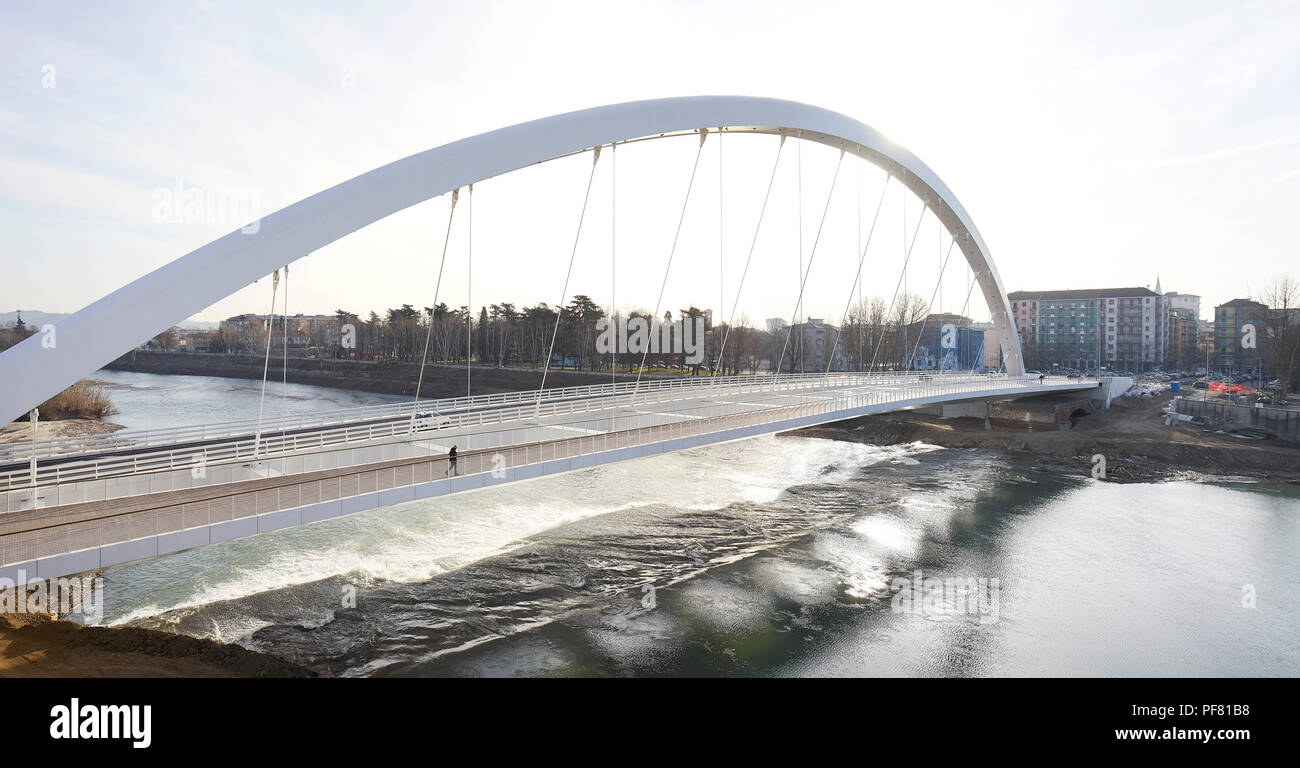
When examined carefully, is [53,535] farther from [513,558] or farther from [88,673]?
[513,558]

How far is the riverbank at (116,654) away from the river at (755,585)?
52 centimetres

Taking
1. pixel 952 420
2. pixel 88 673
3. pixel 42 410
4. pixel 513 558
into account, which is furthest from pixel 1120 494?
pixel 42 410

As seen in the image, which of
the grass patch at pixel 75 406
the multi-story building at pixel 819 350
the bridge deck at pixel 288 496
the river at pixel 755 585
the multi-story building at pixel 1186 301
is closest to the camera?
the bridge deck at pixel 288 496

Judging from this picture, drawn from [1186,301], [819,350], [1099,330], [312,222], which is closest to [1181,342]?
[1099,330]

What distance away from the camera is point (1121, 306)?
81875mm

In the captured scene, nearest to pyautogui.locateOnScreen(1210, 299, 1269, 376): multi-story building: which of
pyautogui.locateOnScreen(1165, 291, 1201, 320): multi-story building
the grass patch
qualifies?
pyautogui.locateOnScreen(1165, 291, 1201, 320): multi-story building

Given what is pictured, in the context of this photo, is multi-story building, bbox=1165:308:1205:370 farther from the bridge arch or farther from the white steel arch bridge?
the bridge arch

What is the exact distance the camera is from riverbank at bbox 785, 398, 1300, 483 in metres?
25.5

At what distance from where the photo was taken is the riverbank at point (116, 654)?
27.7 ft

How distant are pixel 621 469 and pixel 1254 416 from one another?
28649mm

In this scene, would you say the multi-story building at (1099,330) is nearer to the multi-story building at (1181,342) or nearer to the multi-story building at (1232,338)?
the multi-story building at (1181,342)

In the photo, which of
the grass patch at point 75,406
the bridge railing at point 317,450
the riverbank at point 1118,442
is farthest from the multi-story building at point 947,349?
the grass patch at point 75,406

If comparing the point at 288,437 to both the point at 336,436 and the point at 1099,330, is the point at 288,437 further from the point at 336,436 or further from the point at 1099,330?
the point at 1099,330
